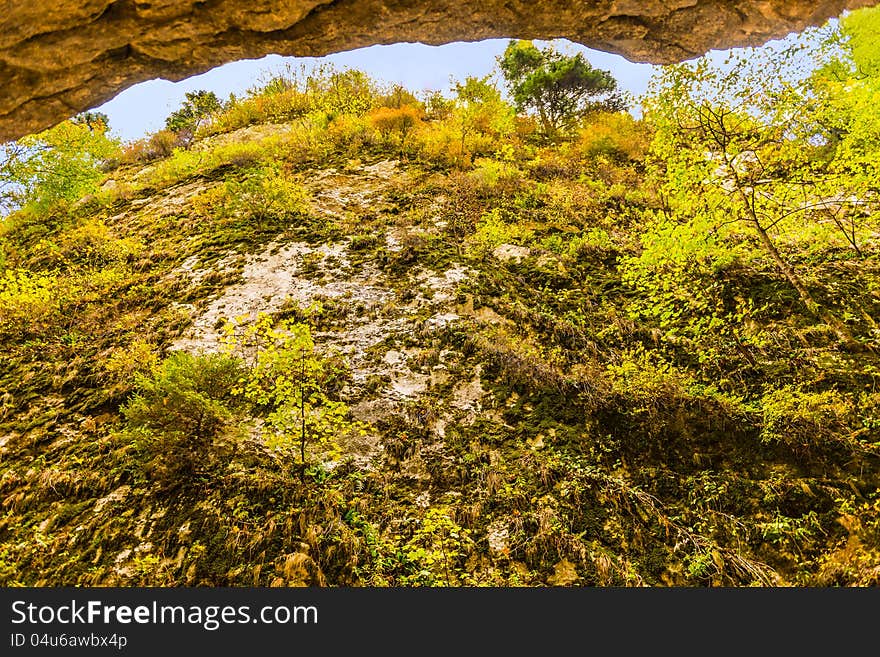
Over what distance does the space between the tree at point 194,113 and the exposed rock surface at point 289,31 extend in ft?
70.4

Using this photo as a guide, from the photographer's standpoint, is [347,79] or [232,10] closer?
[232,10]

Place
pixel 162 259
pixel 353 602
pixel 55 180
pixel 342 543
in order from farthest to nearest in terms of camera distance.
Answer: pixel 55 180
pixel 162 259
pixel 342 543
pixel 353 602

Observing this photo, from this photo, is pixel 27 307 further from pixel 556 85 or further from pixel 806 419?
pixel 556 85

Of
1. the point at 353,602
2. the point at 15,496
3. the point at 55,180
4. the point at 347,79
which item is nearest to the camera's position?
the point at 353,602

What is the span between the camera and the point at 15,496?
6113 mm

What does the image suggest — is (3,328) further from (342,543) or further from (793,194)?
(793,194)

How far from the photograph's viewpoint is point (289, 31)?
4.54 m

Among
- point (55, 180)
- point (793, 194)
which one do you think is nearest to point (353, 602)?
point (793, 194)

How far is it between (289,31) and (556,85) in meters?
21.2

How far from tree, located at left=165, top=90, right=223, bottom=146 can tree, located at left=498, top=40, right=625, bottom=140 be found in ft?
50.7

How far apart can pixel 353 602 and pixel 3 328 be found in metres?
10.5

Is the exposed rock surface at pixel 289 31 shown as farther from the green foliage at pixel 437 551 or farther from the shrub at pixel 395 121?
the shrub at pixel 395 121

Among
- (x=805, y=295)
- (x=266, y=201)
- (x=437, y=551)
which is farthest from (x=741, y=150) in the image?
(x=266, y=201)

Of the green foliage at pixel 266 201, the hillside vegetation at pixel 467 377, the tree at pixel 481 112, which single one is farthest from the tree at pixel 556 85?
the green foliage at pixel 266 201
